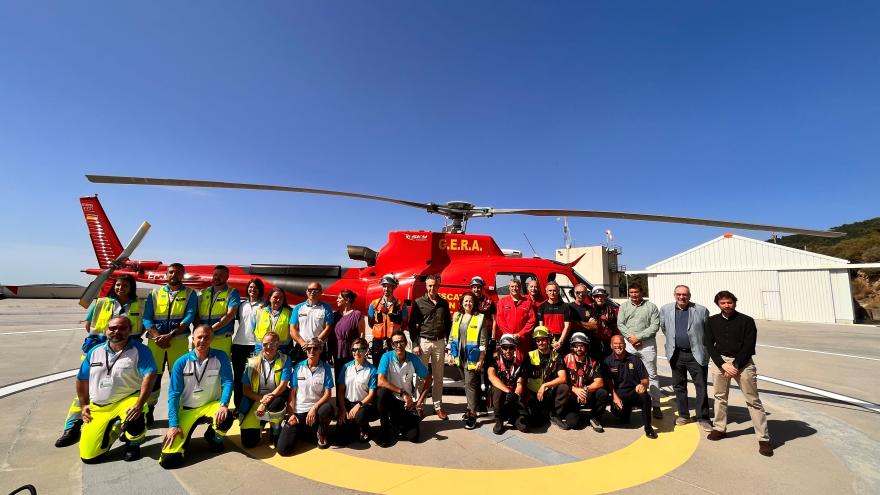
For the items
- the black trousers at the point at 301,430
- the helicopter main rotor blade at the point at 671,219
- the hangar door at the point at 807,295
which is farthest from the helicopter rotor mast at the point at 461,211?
the hangar door at the point at 807,295

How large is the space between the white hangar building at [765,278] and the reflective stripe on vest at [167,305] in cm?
2891

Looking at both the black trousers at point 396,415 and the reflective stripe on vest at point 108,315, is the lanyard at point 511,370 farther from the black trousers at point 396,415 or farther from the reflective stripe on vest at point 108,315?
the reflective stripe on vest at point 108,315

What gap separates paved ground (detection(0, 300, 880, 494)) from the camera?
11.0ft

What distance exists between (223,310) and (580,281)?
605cm

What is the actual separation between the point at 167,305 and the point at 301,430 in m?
2.44

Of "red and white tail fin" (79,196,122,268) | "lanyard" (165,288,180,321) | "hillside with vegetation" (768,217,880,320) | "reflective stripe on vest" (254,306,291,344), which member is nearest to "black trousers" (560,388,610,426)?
"reflective stripe on vest" (254,306,291,344)

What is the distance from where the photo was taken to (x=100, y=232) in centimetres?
976

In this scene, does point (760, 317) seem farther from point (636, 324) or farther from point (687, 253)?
point (636, 324)

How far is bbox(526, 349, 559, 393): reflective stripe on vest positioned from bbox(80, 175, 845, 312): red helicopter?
1.55 m

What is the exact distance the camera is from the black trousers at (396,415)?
14.4ft

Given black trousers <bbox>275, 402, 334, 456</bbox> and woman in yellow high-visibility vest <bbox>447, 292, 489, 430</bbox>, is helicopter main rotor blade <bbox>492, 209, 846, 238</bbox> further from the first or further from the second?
black trousers <bbox>275, 402, 334, 456</bbox>

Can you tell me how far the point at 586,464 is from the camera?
386 cm

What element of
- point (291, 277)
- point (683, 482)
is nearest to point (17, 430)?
point (291, 277)

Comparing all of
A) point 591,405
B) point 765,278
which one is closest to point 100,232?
point 591,405
